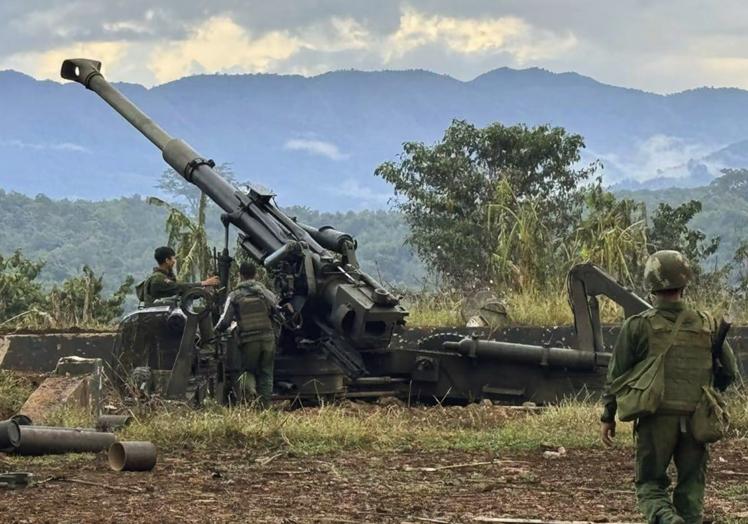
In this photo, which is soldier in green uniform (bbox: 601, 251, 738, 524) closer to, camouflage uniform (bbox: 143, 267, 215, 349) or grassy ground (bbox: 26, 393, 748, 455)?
grassy ground (bbox: 26, 393, 748, 455)

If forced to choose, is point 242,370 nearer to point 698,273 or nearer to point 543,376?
point 543,376

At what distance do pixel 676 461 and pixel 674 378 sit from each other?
0.39m

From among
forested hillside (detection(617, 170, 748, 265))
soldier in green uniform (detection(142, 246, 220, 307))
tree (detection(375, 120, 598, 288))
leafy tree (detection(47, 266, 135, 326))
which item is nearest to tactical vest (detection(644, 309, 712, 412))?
soldier in green uniform (detection(142, 246, 220, 307))

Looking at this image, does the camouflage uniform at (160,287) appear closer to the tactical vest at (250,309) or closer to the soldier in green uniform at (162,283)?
the soldier in green uniform at (162,283)

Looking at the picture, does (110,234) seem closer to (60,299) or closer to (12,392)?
(60,299)

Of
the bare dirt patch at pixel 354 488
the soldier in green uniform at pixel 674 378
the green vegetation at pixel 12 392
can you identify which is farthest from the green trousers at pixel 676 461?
the green vegetation at pixel 12 392

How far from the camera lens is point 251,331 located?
43.8ft

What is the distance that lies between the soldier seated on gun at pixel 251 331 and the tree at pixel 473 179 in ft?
46.1

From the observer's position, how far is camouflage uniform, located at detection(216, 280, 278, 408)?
13312mm

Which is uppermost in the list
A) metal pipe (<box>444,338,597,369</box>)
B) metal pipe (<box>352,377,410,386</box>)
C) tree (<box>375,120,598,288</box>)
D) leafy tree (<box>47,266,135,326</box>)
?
tree (<box>375,120,598,288</box>)

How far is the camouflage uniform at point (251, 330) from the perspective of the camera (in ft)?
43.7

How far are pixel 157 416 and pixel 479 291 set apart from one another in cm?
749

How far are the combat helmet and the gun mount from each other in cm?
676

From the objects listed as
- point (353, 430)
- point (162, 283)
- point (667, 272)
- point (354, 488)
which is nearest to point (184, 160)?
point (162, 283)
